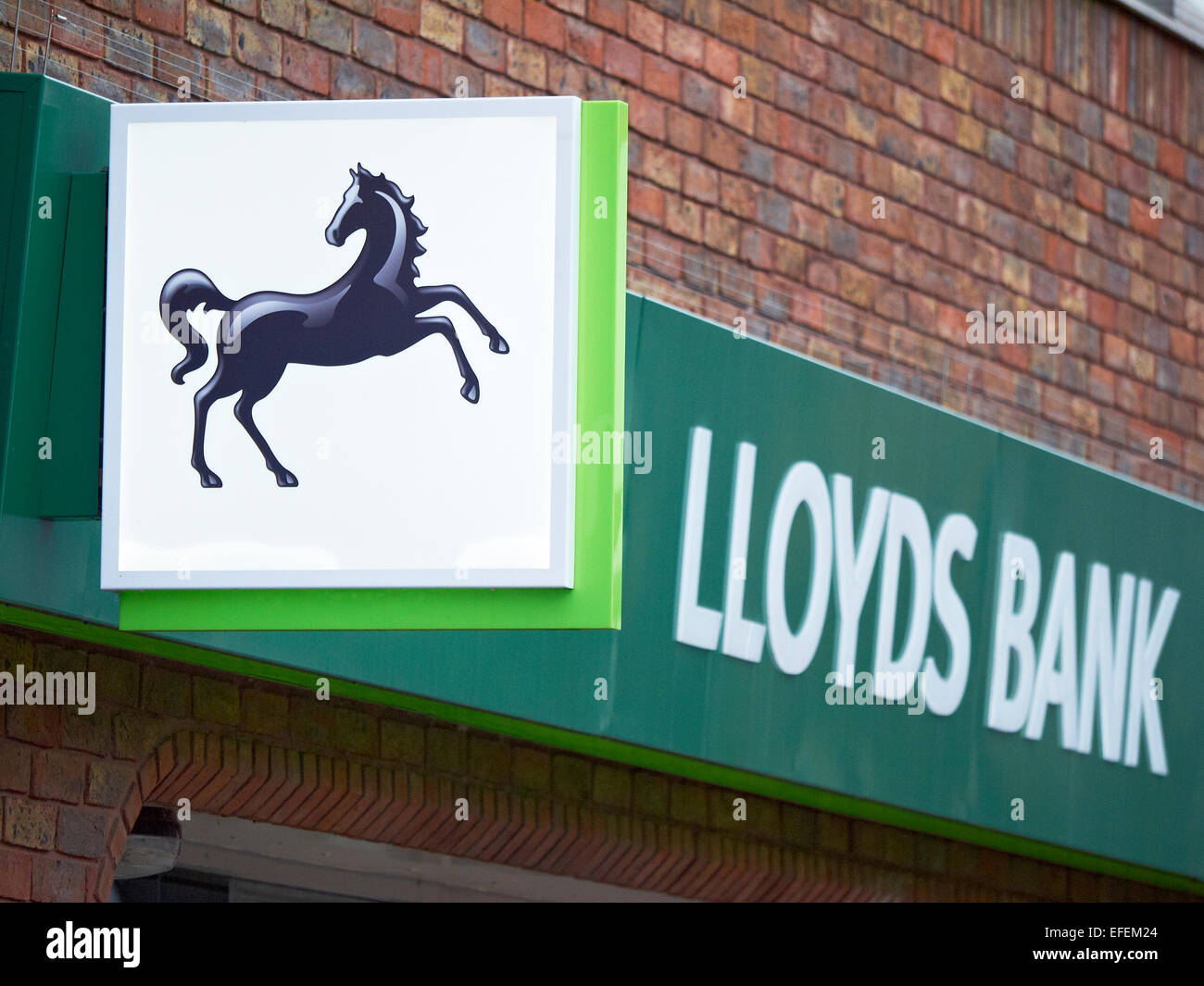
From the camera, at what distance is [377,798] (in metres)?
6.10

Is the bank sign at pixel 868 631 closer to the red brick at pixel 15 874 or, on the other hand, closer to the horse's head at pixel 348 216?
the red brick at pixel 15 874

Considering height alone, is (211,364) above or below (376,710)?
above

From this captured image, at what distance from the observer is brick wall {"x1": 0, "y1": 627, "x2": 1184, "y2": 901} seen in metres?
5.32

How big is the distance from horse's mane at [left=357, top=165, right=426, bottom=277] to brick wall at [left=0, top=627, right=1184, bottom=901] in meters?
1.35

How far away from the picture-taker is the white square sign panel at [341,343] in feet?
15.2

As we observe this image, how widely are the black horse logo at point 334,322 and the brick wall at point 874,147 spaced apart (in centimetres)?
112

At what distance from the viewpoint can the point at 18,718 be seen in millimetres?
5223

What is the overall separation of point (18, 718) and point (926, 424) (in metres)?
3.25

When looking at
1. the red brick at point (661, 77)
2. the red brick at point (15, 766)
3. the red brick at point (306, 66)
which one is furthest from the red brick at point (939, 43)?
the red brick at point (15, 766)

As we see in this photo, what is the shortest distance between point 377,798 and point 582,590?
1665mm

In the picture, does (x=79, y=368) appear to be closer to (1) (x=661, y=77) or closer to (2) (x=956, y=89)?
(1) (x=661, y=77)
